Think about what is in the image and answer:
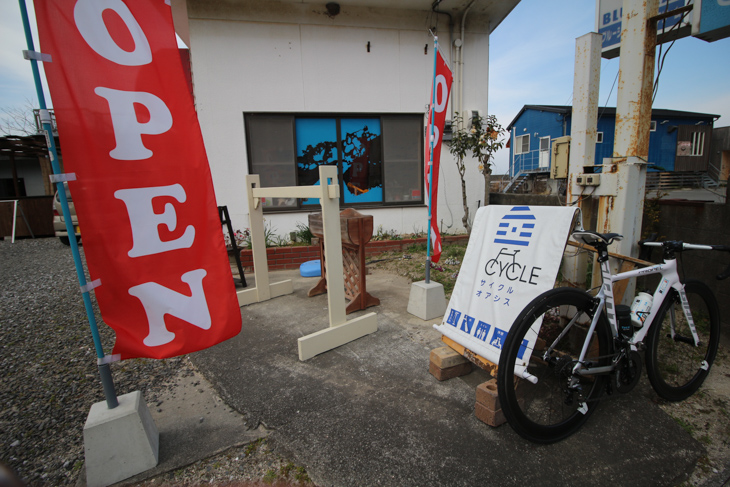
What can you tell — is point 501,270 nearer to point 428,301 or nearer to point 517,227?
point 517,227

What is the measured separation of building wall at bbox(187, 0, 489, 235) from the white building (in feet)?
0.05

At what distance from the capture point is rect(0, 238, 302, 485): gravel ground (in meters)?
1.84

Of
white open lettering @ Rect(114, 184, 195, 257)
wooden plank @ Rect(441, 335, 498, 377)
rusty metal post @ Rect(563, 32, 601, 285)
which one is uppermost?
rusty metal post @ Rect(563, 32, 601, 285)

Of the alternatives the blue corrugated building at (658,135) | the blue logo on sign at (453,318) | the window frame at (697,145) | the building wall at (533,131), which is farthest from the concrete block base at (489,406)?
the window frame at (697,145)

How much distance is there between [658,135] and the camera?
19.7 meters

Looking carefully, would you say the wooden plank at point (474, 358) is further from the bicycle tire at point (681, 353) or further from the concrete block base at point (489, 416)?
the bicycle tire at point (681, 353)

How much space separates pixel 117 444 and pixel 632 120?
371cm

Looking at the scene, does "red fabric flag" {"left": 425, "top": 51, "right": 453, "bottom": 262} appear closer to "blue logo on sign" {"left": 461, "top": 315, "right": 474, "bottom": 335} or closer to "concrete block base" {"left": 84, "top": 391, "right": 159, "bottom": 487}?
"blue logo on sign" {"left": 461, "top": 315, "right": 474, "bottom": 335}

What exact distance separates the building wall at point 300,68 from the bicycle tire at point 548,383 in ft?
15.4

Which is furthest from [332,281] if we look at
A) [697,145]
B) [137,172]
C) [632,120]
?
[697,145]

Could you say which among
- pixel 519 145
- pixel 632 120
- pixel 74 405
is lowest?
pixel 74 405

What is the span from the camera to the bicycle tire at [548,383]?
5.68 ft

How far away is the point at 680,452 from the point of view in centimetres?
186

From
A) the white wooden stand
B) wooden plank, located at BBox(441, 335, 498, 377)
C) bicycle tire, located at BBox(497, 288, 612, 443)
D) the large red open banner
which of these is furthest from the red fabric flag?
the large red open banner
